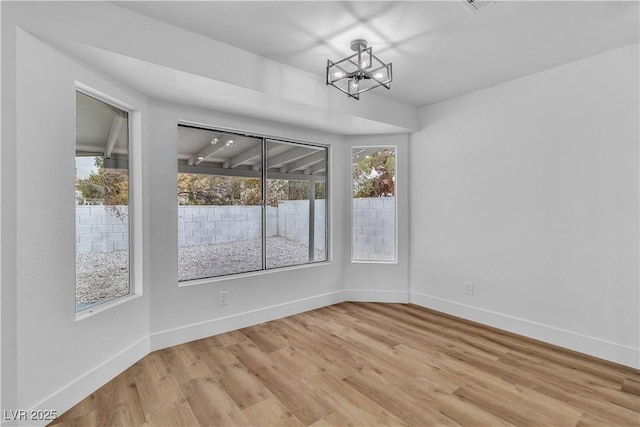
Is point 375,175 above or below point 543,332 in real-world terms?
above

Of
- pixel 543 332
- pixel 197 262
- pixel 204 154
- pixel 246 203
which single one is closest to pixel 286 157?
pixel 246 203

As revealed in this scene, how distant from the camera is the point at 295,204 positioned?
12.7 ft

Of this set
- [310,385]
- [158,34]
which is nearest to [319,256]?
[310,385]

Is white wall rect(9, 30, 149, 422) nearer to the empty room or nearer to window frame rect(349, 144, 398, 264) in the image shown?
the empty room

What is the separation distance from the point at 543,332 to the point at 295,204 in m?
3.01

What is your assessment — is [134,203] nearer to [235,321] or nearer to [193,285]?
[193,285]

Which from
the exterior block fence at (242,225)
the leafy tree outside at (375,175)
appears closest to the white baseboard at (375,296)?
the exterior block fence at (242,225)

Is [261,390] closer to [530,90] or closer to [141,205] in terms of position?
[141,205]

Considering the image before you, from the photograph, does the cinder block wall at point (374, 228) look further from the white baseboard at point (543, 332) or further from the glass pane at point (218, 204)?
the glass pane at point (218, 204)

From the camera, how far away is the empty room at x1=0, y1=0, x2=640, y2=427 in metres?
1.86

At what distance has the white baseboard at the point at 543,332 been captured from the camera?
248 centimetres

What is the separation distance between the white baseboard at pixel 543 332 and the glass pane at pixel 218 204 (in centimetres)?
242

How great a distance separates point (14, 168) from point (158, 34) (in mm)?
1259

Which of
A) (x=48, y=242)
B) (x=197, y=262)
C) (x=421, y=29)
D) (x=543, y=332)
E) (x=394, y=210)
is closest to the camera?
(x=48, y=242)
